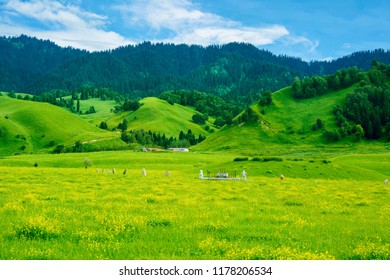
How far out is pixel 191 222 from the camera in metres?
19.2

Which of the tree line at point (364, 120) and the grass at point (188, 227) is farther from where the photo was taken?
the tree line at point (364, 120)

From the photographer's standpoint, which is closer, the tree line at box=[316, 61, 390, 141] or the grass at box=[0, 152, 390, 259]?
the grass at box=[0, 152, 390, 259]

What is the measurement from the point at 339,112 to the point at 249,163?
5786 inches

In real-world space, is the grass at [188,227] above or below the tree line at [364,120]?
below

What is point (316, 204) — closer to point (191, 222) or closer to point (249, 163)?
point (191, 222)

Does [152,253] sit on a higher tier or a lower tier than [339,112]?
lower

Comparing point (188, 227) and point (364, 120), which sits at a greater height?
point (364, 120)

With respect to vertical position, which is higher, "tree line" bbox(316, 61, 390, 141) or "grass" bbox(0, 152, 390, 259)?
"tree line" bbox(316, 61, 390, 141)

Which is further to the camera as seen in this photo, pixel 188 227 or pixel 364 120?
pixel 364 120
